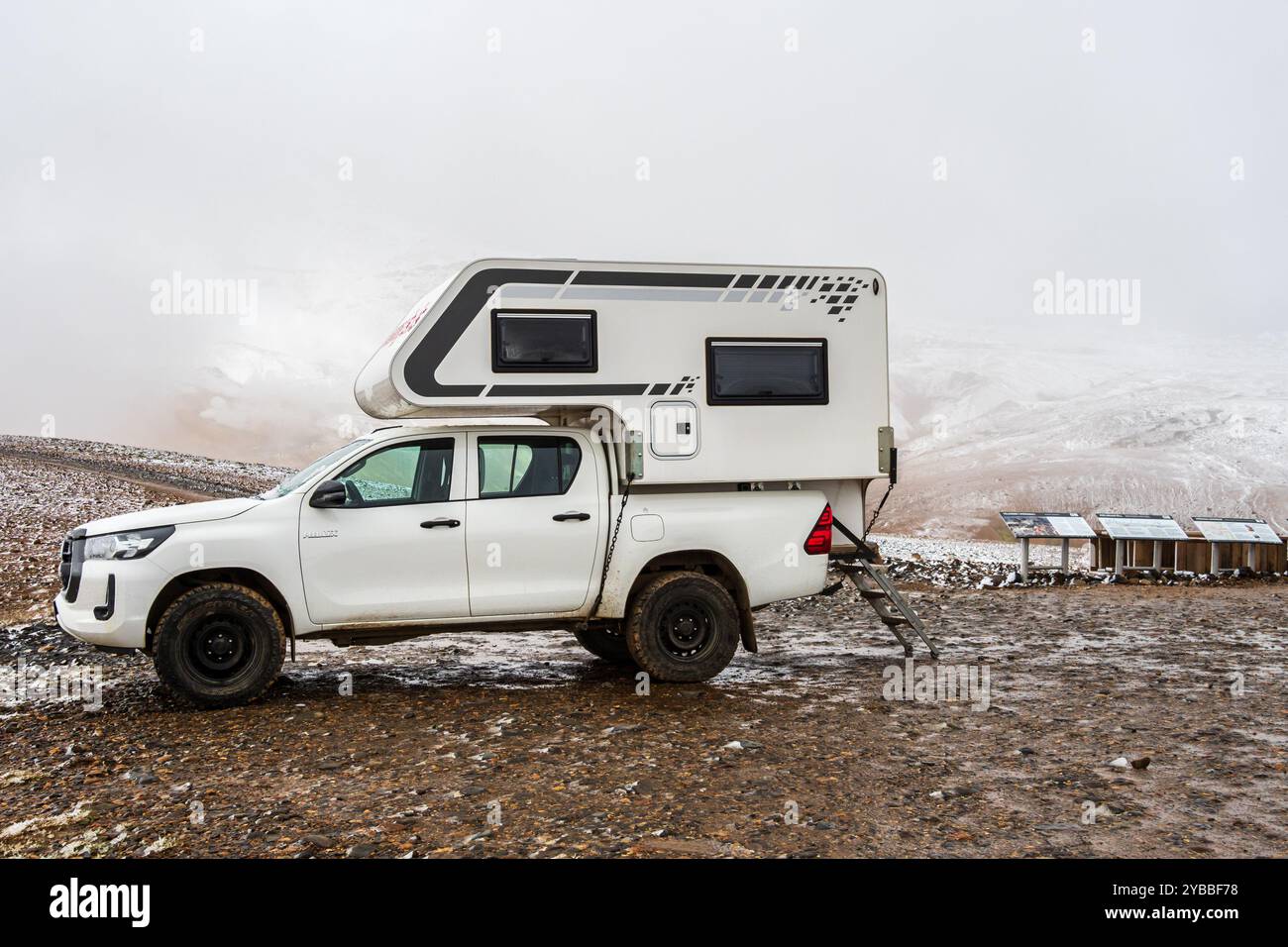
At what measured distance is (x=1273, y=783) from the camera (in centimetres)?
605

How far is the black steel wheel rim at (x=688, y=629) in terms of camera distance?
28.8ft

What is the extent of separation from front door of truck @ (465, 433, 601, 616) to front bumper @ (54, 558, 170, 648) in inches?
91.9

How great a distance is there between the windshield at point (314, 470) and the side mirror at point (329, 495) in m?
0.21

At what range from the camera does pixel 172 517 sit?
794cm

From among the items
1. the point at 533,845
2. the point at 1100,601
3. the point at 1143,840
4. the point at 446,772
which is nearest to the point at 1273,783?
the point at 1143,840

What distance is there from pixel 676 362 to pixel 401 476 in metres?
2.41

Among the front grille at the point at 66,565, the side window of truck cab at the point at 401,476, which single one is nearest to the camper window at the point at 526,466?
the side window of truck cab at the point at 401,476

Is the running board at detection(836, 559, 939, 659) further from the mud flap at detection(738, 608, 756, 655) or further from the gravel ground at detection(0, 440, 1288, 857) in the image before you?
the mud flap at detection(738, 608, 756, 655)


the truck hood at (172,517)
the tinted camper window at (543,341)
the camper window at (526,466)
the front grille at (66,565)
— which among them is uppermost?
the tinted camper window at (543,341)

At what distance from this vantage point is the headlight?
784 cm

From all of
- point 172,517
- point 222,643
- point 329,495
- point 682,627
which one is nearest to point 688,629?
point 682,627

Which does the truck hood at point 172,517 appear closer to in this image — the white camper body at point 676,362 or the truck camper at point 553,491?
the truck camper at point 553,491

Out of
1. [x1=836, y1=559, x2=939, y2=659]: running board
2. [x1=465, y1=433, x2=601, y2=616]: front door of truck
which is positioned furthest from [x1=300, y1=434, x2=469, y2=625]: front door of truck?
[x1=836, y1=559, x2=939, y2=659]: running board
